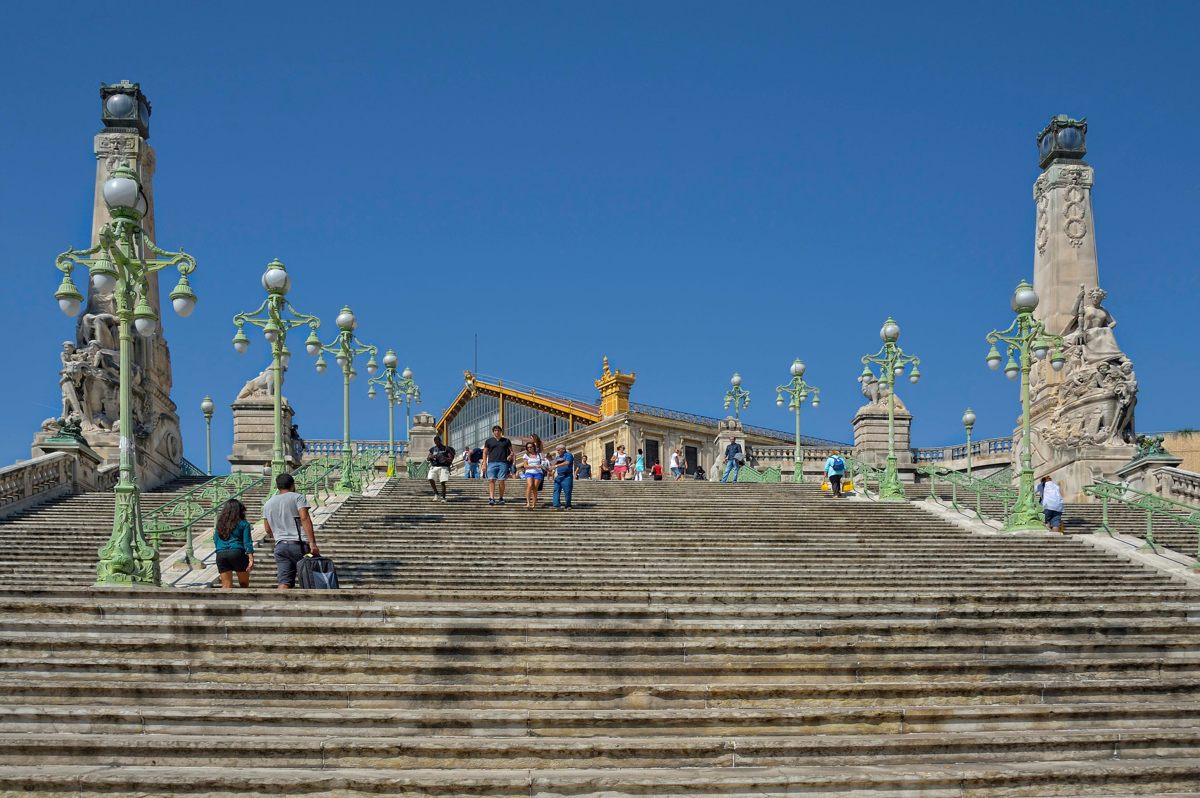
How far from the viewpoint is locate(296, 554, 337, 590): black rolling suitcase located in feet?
39.4

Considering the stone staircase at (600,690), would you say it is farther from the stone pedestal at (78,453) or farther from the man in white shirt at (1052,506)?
the stone pedestal at (78,453)

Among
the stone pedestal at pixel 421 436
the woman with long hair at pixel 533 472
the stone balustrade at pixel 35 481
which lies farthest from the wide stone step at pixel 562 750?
the stone pedestal at pixel 421 436

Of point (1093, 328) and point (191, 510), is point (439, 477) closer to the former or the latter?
point (191, 510)

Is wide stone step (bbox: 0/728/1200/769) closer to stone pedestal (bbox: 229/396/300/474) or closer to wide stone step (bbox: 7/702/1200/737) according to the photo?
wide stone step (bbox: 7/702/1200/737)

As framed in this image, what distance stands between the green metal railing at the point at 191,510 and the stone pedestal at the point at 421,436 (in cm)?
1844

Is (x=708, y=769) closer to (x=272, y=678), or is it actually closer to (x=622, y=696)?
(x=622, y=696)

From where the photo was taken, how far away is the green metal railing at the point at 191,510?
47.2ft

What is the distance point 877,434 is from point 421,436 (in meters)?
16.4

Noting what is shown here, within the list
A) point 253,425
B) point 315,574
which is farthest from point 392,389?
point 315,574

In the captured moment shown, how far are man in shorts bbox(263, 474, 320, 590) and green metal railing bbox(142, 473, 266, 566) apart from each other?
64.7 inches

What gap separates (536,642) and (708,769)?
93.4 inches

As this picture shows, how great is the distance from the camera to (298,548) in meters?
12.4

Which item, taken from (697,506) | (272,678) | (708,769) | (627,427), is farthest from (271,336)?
(627,427)

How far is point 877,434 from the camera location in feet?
120
